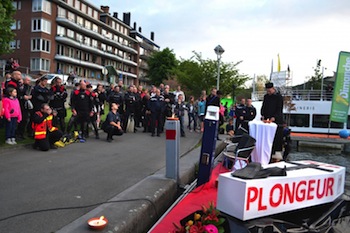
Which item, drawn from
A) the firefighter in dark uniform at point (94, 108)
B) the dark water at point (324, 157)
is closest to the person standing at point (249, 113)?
the dark water at point (324, 157)

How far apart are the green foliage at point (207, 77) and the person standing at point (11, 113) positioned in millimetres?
28674

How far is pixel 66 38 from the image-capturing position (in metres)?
50.1

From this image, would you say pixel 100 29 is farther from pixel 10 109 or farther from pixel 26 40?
pixel 10 109

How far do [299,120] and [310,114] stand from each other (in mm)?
974

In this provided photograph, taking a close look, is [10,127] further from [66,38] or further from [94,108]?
[66,38]

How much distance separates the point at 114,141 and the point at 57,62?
145ft

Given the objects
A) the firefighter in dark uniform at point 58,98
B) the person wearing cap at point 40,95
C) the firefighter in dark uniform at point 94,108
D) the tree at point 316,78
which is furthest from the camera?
the tree at point 316,78

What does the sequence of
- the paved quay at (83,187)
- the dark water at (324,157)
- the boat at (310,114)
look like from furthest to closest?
the boat at (310,114)
the dark water at (324,157)
the paved quay at (83,187)

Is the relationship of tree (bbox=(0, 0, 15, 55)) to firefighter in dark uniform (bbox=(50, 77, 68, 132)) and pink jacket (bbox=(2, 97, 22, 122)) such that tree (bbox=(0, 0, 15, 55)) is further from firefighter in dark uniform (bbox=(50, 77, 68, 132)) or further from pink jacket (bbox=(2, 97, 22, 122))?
pink jacket (bbox=(2, 97, 22, 122))

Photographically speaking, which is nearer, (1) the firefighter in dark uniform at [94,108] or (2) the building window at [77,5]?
(1) the firefighter in dark uniform at [94,108]

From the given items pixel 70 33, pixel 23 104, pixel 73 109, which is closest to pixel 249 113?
pixel 73 109

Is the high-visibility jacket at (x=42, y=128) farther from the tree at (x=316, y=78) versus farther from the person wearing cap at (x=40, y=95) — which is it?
the tree at (x=316, y=78)

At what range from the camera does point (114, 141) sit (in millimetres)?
10625

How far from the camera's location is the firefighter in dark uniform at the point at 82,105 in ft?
33.8
